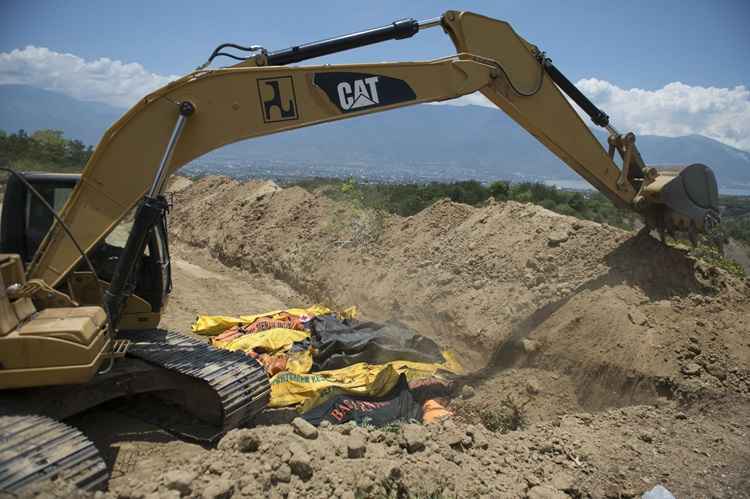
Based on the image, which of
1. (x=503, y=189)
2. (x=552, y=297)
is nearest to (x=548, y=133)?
(x=552, y=297)

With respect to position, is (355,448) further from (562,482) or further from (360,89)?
(360,89)

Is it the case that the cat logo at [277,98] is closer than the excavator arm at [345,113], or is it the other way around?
the excavator arm at [345,113]

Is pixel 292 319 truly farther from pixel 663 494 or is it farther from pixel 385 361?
pixel 663 494

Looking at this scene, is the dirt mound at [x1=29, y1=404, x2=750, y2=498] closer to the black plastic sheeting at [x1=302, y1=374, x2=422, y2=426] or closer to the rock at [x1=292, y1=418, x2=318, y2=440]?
the rock at [x1=292, y1=418, x2=318, y2=440]

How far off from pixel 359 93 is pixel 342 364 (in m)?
3.15

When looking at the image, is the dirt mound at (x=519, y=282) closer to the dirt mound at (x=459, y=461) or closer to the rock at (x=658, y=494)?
the dirt mound at (x=459, y=461)

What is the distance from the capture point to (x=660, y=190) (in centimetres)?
629

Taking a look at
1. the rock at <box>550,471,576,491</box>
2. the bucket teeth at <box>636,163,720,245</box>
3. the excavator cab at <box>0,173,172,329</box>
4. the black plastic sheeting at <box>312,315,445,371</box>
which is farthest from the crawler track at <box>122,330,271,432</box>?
the bucket teeth at <box>636,163,720,245</box>

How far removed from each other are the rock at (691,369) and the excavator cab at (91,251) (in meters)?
5.24

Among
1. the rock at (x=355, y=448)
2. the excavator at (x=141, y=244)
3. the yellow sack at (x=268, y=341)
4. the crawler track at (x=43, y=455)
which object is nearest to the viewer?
the crawler track at (x=43, y=455)

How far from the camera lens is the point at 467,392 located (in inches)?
231

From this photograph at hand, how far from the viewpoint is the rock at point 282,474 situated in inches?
136

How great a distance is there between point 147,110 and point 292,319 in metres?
4.16

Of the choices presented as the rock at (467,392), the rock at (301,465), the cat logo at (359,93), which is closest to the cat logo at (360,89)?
the cat logo at (359,93)
